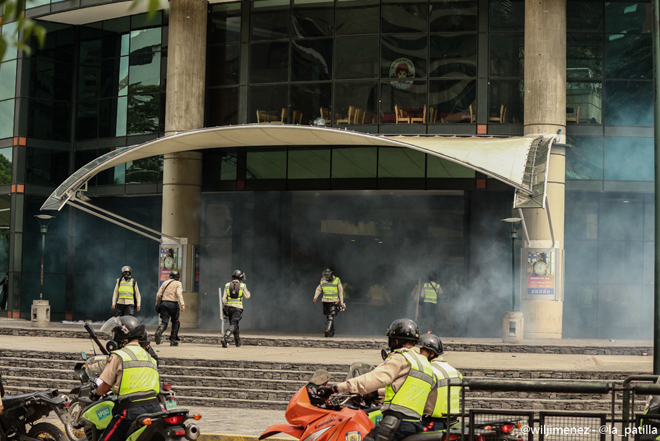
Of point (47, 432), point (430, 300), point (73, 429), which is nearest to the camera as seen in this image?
point (47, 432)

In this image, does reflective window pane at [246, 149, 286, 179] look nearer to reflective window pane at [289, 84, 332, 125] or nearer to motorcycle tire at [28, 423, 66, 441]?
reflective window pane at [289, 84, 332, 125]

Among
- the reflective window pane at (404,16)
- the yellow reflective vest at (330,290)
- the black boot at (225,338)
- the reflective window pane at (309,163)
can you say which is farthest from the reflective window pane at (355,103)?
the black boot at (225,338)

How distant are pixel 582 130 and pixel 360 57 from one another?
255 inches

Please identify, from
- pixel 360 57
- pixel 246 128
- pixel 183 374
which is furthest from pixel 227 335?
pixel 360 57

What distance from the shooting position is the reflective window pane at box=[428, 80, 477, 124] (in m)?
22.7

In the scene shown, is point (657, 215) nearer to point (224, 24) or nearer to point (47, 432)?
point (47, 432)

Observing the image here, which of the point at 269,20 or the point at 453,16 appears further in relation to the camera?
the point at 269,20

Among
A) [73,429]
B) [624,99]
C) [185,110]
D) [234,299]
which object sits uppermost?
[624,99]

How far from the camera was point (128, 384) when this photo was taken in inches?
274

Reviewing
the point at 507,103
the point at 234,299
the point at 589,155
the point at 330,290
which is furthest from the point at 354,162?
the point at 234,299

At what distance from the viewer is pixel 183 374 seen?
1506 centimetres

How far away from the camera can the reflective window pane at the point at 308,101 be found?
2355cm

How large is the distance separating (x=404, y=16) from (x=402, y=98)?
7.67ft

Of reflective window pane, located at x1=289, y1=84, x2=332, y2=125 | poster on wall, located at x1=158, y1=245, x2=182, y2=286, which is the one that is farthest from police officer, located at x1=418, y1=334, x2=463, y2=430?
poster on wall, located at x1=158, y1=245, x2=182, y2=286
